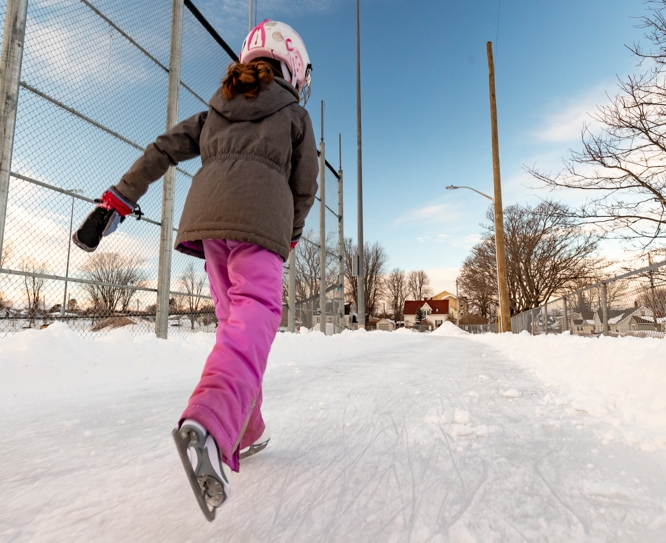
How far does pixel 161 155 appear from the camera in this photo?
1.59 m

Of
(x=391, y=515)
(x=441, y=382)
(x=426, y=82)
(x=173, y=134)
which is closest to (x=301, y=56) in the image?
(x=173, y=134)

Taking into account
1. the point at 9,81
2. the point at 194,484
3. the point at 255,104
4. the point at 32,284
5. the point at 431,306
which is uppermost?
the point at 9,81

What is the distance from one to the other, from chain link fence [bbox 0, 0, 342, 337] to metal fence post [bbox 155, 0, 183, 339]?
29 mm

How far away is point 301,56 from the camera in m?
1.76

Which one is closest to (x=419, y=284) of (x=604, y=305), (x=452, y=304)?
(x=452, y=304)

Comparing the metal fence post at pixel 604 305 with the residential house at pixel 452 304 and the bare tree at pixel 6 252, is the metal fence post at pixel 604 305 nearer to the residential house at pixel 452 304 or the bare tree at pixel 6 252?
the bare tree at pixel 6 252

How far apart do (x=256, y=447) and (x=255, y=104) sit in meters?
1.26

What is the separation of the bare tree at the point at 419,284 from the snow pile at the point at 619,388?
66.5 meters

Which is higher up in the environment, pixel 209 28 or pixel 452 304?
pixel 209 28

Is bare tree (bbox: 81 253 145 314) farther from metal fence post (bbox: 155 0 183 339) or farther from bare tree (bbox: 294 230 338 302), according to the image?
bare tree (bbox: 294 230 338 302)

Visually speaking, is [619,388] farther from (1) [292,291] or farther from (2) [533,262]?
(2) [533,262]

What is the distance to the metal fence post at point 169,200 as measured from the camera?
4.92m

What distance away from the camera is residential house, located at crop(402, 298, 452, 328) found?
229 ft

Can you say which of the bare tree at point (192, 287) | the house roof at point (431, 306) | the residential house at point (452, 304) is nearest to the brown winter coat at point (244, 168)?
the bare tree at point (192, 287)
